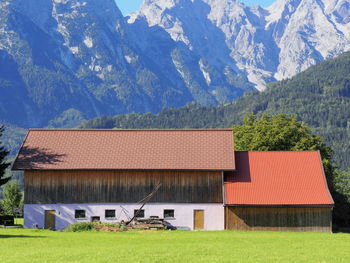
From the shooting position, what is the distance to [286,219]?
60031 millimetres

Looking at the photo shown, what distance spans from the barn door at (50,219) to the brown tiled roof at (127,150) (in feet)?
14.3

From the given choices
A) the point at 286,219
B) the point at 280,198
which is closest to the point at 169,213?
the point at 280,198

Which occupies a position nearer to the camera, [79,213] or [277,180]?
[277,180]

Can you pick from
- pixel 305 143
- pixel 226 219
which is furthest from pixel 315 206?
pixel 305 143

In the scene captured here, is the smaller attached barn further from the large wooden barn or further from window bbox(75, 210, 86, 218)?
window bbox(75, 210, 86, 218)

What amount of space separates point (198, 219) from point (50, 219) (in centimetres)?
1454

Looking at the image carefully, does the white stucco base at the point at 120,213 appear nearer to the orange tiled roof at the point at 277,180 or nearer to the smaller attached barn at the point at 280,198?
the smaller attached barn at the point at 280,198

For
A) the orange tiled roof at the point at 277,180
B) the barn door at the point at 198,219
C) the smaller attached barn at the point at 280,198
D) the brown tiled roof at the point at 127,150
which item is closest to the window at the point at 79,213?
the brown tiled roof at the point at 127,150

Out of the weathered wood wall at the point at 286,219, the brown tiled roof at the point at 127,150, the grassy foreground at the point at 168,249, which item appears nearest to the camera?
the grassy foreground at the point at 168,249

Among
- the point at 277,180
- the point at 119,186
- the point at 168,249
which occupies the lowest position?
the point at 168,249

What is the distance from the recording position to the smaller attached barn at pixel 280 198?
196 ft

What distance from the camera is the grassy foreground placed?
33.8 m

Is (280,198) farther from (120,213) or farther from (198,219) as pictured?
(120,213)

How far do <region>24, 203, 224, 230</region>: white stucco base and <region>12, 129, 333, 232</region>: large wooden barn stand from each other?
0.09 metres
